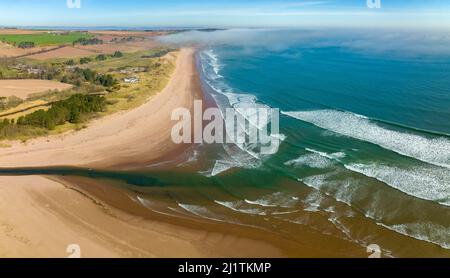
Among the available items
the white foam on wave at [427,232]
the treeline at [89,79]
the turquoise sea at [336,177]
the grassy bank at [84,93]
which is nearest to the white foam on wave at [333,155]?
the turquoise sea at [336,177]

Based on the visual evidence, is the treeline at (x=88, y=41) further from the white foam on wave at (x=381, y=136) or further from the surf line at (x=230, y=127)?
the white foam on wave at (x=381, y=136)

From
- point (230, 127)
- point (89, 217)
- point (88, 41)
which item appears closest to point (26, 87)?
point (230, 127)

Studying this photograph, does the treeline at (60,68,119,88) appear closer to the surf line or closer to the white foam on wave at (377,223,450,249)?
the surf line

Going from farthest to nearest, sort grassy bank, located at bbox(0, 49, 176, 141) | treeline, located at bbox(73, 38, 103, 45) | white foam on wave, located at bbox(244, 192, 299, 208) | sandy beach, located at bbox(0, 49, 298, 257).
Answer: treeline, located at bbox(73, 38, 103, 45) → grassy bank, located at bbox(0, 49, 176, 141) → white foam on wave, located at bbox(244, 192, 299, 208) → sandy beach, located at bbox(0, 49, 298, 257)

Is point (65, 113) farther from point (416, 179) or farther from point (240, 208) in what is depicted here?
point (416, 179)

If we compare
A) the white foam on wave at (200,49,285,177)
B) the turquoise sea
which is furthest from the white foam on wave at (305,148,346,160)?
the white foam on wave at (200,49,285,177)
